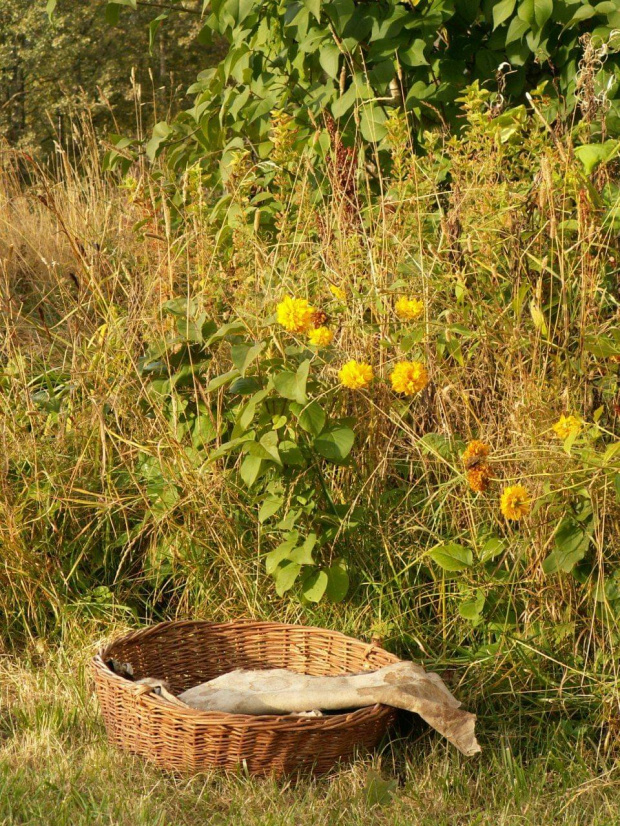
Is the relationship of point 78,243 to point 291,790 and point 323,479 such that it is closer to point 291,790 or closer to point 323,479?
point 323,479

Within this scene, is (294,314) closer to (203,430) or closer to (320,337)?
(320,337)

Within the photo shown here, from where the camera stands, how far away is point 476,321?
2.56 meters

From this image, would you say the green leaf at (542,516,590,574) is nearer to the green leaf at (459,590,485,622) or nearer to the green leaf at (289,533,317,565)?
the green leaf at (459,590,485,622)

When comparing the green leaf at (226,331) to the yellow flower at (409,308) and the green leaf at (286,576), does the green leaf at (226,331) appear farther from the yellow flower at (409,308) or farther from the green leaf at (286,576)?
the green leaf at (286,576)

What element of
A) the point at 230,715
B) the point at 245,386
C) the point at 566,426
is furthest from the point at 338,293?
the point at 230,715

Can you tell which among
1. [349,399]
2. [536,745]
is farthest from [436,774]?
[349,399]

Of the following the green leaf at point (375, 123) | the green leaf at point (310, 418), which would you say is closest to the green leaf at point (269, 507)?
the green leaf at point (310, 418)

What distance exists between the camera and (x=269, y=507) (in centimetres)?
260

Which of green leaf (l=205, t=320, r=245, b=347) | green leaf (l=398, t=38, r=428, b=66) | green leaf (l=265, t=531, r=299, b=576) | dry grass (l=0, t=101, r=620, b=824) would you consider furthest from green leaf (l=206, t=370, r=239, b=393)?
green leaf (l=398, t=38, r=428, b=66)

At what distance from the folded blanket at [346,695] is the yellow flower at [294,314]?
0.83 metres

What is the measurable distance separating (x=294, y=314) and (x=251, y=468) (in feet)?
1.33

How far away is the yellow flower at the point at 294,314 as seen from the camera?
237 cm

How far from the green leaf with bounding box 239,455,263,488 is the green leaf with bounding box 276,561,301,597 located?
246 millimetres

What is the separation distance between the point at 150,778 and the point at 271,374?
1.00m
